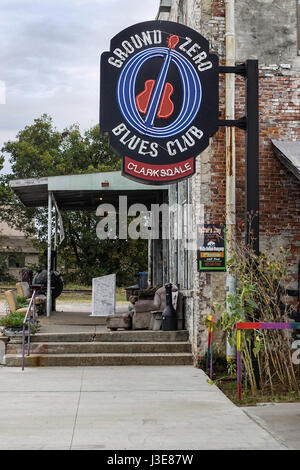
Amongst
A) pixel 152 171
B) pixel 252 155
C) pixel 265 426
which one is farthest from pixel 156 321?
pixel 265 426

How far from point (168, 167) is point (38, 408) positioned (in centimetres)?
A: 346

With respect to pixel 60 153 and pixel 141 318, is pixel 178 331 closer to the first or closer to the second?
pixel 141 318

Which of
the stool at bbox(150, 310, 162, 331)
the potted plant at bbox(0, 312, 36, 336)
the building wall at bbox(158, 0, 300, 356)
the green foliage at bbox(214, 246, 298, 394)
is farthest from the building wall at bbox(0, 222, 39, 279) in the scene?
the green foliage at bbox(214, 246, 298, 394)

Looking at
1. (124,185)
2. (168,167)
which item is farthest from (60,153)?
(168,167)

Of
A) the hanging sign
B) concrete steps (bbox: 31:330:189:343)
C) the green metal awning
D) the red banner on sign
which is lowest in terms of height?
concrete steps (bbox: 31:330:189:343)

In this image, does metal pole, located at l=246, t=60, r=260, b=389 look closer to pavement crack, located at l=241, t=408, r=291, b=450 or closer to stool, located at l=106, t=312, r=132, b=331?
pavement crack, located at l=241, t=408, r=291, b=450

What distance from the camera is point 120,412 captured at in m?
7.34

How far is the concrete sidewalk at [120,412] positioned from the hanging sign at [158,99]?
2.88m

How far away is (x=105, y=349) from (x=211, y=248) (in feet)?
8.55

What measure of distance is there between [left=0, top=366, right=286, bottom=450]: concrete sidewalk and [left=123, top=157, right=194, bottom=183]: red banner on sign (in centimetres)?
288

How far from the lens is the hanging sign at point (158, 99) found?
8391mm

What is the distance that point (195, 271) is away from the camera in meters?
10.7

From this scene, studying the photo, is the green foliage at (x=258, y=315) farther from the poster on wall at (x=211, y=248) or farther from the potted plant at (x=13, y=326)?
the potted plant at (x=13, y=326)

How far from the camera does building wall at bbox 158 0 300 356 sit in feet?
34.4
